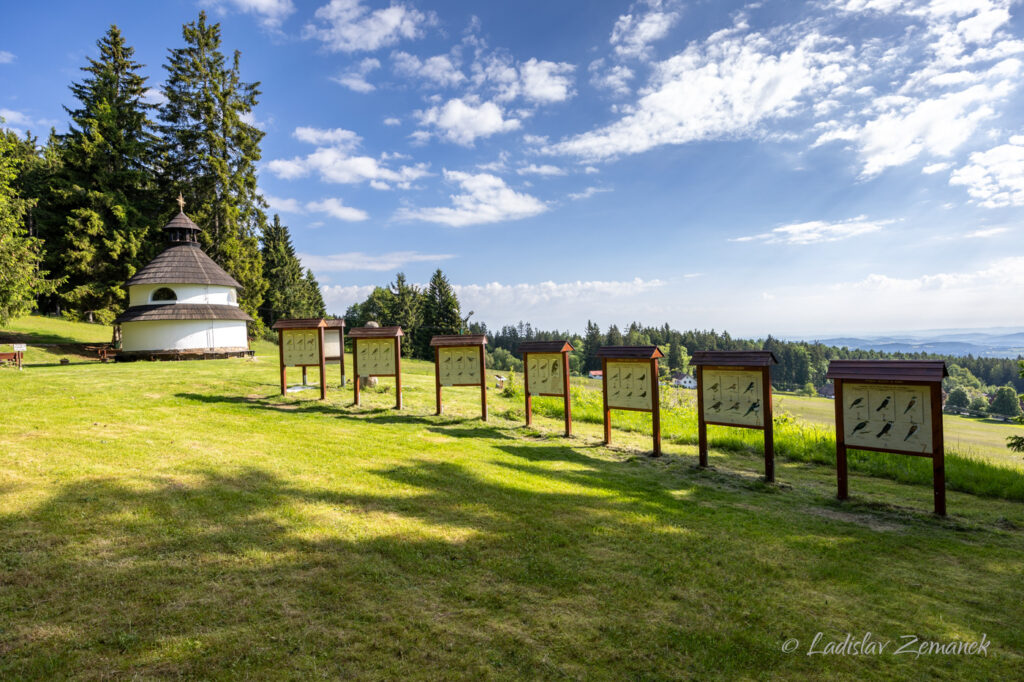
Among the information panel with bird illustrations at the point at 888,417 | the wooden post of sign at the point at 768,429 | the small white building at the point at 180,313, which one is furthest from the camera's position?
the small white building at the point at 180,313

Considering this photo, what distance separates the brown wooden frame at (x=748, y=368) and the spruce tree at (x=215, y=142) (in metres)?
37.8

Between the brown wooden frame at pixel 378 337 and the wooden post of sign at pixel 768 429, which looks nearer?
the wooden post of sign at pixel 768 429

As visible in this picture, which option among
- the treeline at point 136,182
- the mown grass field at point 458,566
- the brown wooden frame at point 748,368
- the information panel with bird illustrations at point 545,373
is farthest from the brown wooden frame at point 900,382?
the treeline at point 136,182

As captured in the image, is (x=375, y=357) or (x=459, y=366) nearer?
(x=459, y=366)

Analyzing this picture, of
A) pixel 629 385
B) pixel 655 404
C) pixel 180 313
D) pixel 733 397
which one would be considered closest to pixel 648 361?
pixel 629 385

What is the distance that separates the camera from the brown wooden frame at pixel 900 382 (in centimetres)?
661

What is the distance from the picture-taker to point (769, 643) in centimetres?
342

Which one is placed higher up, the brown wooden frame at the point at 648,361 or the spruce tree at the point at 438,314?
the spruce tree at the point at 438,314

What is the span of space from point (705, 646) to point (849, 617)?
1413 mm

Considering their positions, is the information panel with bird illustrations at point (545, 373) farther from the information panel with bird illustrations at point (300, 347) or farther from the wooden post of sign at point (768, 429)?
the information panel with bird illustrations at point (300, 347)

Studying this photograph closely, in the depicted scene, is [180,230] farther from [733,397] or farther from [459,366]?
[733,397]

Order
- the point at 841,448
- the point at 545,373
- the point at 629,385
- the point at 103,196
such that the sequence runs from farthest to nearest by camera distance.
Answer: the point at 103,196
the point at 545,373
the point at 629,385
the point at 841,448

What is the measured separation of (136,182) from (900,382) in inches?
1840

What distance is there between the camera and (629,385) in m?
10.2
